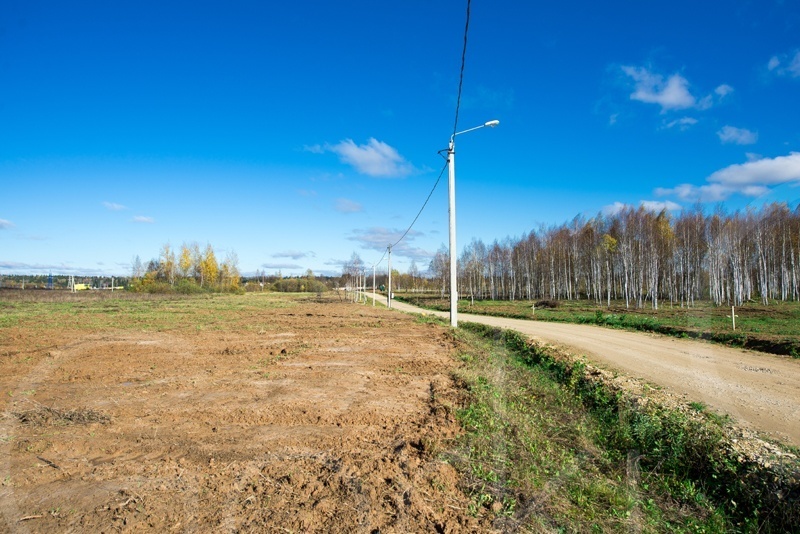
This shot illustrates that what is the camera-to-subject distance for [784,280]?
1614 inches

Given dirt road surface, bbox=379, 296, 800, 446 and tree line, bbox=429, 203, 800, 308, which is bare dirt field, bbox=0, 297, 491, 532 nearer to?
dirt road surface, bbox=379, 296, 800, 446

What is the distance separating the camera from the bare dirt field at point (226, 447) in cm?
338

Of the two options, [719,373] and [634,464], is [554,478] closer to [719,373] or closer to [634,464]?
[634,464]

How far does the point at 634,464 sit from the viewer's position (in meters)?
5.22

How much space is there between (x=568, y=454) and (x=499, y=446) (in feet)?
3.08

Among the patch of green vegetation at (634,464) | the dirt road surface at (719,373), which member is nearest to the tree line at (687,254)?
the dirt road surface at (719,373)

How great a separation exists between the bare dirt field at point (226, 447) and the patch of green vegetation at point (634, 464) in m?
0.82

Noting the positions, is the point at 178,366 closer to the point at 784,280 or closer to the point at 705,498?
the point at 705,498

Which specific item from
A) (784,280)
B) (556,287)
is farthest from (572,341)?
(556,287)

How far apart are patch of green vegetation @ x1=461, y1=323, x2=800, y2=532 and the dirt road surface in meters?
0.82

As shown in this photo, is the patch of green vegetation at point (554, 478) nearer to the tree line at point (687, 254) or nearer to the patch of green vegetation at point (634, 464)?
the patch of green vegetation at point (634, 464)

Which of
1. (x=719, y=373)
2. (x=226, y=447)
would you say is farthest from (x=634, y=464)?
(x=719, y=373)

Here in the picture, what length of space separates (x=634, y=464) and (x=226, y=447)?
16.5 ft

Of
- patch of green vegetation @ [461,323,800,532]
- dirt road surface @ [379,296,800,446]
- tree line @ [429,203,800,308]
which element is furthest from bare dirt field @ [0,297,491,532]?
tree line @ [429,203,800,308]
